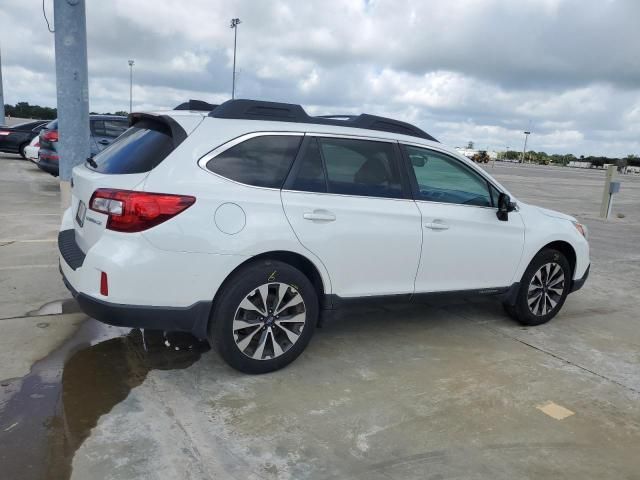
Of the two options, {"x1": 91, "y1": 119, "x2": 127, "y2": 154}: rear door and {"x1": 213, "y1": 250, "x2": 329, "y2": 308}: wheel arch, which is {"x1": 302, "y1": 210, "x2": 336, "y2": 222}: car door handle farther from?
{"x1": 91, "y1": 119, "x2": 127, "y2": 154}: rear door

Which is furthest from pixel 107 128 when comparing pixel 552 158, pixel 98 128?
pixel 552 158

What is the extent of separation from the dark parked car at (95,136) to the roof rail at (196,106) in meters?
7.06

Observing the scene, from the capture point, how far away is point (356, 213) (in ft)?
12.8

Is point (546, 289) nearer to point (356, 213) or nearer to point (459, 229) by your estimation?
point (459, 229)

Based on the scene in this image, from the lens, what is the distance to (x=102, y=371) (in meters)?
3.72

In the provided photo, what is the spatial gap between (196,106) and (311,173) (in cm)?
107

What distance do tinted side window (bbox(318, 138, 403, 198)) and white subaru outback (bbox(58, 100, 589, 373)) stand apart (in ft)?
0.03

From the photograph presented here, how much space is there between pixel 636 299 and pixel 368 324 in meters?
3.50

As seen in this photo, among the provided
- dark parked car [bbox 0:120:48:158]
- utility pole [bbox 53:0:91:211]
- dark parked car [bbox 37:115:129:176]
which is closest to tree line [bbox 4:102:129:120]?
dark parked car [bbox 0:120:48:158]

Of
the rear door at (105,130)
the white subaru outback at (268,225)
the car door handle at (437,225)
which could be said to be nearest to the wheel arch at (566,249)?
the white subaru outback at (268,225)

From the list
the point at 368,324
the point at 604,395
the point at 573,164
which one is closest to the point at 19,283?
the point at 368,324

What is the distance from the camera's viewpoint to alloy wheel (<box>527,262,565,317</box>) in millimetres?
5070

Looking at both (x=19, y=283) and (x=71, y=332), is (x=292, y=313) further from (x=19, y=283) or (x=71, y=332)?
(x=19, y=283)

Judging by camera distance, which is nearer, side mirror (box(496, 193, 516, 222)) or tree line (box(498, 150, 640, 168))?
side mirror (box(496, 193, 516, 222))
